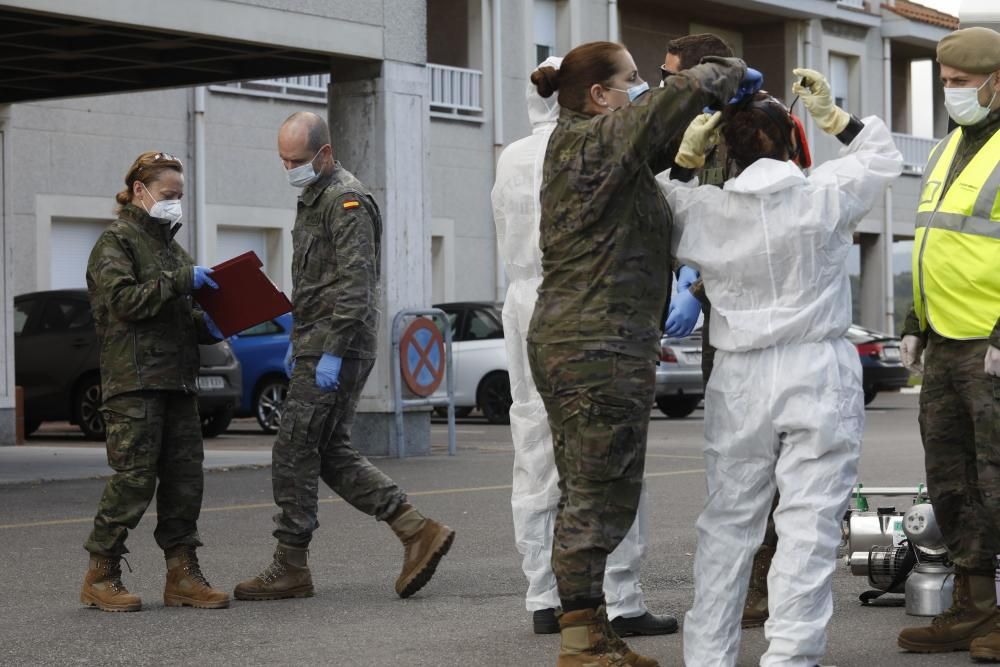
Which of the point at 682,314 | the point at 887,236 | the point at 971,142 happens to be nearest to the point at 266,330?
the point at 971,142

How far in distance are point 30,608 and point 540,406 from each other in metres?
2.39

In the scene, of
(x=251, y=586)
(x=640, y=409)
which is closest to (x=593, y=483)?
(x=640, y=409)

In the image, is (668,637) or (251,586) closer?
(668,637)

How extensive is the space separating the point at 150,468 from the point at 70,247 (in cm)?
1707

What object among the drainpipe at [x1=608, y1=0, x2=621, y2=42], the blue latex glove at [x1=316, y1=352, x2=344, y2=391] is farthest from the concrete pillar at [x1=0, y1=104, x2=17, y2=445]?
the drainpipe at [x1=608, y1=0, x2=621, y2=42]

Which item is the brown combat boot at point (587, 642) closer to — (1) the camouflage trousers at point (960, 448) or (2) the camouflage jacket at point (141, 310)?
(1) the camouflage trousers at point (960, 448)

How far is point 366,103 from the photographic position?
51.8 ft

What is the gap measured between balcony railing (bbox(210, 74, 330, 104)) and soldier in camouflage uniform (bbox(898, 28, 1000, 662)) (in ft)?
66.2

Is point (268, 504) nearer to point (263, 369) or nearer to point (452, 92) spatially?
point (263, 369)

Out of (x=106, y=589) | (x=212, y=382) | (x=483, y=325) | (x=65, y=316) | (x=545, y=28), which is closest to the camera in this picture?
(x=106, y=589)

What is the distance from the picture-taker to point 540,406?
22.7ft

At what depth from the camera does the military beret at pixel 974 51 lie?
6.53 m

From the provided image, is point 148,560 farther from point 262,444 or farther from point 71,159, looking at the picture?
point 71,159

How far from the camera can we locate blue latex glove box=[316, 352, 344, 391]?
25.5 ft
